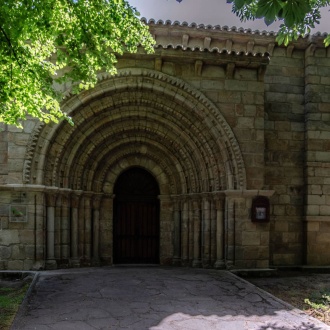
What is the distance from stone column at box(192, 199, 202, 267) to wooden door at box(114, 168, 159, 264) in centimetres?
119

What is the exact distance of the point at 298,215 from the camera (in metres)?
8.83

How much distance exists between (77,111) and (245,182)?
13.1 feet

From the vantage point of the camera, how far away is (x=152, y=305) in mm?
4973

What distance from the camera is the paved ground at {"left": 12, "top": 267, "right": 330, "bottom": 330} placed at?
429cm

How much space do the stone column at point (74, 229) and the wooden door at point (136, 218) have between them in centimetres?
129

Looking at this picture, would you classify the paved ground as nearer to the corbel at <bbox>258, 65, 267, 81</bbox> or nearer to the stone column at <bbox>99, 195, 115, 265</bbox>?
the stone column at <bbox>99, 195, 115, 265</bbox>

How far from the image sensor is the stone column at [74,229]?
7.69 m

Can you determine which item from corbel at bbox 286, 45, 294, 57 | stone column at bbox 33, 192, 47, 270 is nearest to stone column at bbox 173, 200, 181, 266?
stone column at bbox 33, 192, 47, 270

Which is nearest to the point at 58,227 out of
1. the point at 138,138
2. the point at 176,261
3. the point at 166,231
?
the point at 166,231

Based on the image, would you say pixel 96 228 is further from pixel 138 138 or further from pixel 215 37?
pixel 215 37

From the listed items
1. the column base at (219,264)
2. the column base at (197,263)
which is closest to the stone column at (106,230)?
the column base at (197,263)

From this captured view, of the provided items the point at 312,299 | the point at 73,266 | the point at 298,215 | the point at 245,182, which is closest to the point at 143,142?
the point at 245,182

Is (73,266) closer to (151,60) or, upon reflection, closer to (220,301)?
(220,301)

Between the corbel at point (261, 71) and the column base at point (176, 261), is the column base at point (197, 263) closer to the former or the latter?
the column base at point (176, 261)
